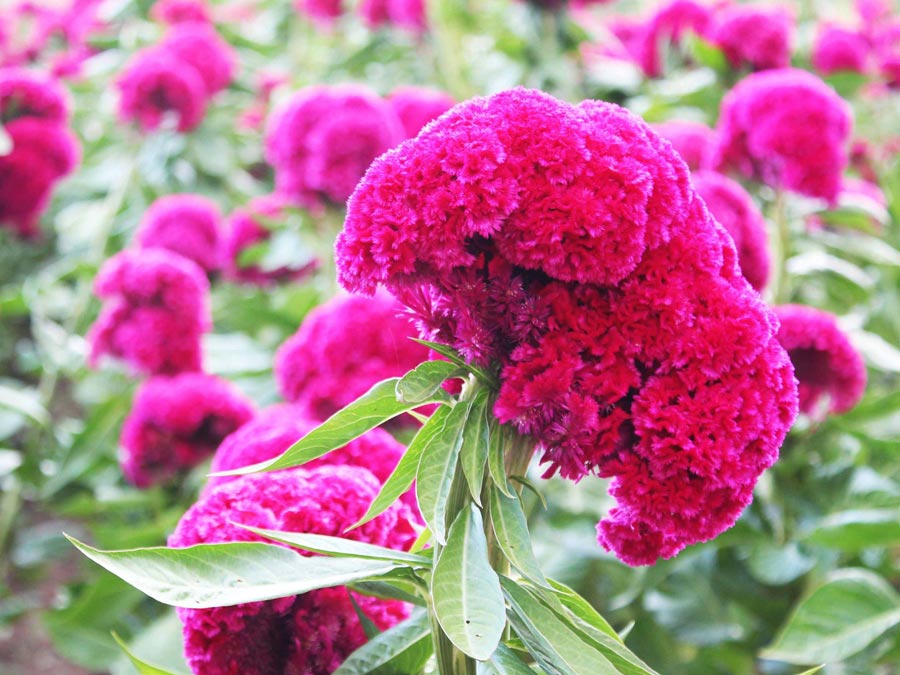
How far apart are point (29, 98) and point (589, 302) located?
2225mm

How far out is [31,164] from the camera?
239 centimetres

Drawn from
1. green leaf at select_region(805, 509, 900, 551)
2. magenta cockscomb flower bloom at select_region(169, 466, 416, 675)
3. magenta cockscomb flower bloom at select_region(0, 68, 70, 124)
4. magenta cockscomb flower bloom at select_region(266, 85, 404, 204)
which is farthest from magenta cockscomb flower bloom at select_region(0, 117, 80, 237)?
green leaf at select_region(805, 509, 900, 551)

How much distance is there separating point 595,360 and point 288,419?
51 cm

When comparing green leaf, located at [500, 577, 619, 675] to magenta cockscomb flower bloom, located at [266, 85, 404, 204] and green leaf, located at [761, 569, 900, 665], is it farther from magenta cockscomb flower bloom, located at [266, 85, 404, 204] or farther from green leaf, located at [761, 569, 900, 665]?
magenta cockscomb flower bloom, located at [266, 85, 404, 204]

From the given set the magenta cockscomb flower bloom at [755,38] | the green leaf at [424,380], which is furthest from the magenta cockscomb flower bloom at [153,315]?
the magenta cockscomb flower bloom at [755,38]

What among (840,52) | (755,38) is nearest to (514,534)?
(755,38)

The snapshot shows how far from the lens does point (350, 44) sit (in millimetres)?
3895

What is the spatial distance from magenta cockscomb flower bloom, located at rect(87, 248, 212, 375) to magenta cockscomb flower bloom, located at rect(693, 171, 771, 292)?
0.83 metres

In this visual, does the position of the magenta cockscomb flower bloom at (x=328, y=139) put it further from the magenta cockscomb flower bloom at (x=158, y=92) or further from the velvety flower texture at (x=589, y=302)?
the velvety flower texture at (x=589, y=302)

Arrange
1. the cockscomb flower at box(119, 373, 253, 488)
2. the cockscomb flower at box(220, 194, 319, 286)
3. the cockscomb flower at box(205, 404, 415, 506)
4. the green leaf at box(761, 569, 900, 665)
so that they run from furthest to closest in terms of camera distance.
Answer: the cockscomb flower at box(220, 194, 319, 286), the cockscomb flower at box(119, 373, 253, 488), the green leaf at box(761, 569, 900, 665), the cockscomb flower at box(205, 404, 415, 506)

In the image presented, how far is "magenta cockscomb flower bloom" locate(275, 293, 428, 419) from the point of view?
137 cm

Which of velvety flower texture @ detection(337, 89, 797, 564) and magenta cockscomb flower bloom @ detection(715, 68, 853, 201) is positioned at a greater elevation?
velvety flower texture @ detection(337, 89, 797, 564)

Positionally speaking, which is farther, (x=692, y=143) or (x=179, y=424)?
(x=692, y=143)

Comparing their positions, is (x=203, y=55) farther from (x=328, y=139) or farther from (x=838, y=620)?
(x=838, y=620)
